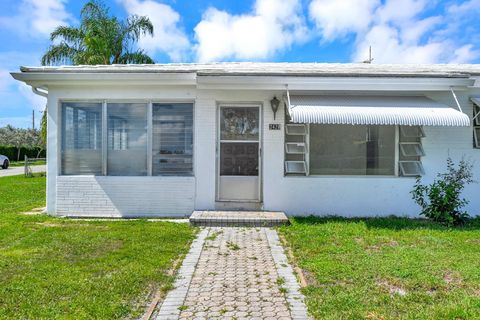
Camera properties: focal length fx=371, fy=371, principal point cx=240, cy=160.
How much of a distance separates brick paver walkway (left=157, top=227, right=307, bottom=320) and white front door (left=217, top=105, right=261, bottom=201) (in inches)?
115

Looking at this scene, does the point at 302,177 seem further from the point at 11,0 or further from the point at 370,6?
the point at 11,0

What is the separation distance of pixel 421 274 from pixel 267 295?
8.56 ft

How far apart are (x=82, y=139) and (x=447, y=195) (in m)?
10.4

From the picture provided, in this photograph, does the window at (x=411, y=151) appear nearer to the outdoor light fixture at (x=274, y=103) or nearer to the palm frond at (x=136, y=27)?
the outdoor light fixture at (x=274, y=103)

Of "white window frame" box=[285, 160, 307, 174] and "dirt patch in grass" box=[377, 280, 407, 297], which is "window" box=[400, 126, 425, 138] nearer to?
"white window frame" box=[285, 160, 307, 174]

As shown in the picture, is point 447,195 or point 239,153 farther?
point 239,153

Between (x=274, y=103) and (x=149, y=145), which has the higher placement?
(x=274, y=103)

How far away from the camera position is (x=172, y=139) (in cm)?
1111

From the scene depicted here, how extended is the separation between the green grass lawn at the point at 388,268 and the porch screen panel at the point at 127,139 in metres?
4.90

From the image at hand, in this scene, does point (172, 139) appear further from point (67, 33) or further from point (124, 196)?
point (67, 33)

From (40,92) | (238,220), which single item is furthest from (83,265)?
(40,92)

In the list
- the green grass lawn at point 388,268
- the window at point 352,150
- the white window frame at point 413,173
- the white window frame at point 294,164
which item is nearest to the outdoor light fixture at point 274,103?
the window at point 352,150

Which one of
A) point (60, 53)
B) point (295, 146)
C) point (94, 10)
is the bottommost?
point (295, 146)

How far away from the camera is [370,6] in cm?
1462
